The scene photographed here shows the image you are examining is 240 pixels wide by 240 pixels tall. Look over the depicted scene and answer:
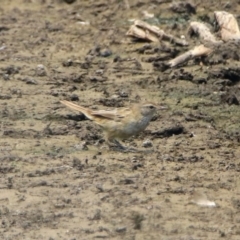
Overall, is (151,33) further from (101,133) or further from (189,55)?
(101,133)

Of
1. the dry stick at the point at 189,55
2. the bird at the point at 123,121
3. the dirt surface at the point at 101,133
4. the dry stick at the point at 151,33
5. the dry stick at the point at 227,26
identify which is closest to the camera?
the dirt surface at the point at 101,133

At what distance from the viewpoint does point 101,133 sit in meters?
12.5

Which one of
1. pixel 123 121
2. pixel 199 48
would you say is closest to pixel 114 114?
pixel 123 121

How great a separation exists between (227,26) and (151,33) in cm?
108

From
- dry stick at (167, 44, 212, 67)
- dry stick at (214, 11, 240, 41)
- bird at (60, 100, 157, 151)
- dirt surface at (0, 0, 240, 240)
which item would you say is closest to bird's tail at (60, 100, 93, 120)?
bird at (60, 100, 157, 151)

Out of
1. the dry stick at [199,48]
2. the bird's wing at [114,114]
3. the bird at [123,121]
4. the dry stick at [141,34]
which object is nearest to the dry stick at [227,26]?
the dry stick at [199,48]

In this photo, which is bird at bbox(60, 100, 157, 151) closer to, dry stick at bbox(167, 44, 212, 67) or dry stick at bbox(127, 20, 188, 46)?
dry stick at bbox(167, 44, 212, 67)

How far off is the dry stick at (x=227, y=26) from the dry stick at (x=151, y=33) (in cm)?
56

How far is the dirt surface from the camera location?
987 cm

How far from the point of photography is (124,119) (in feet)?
39.7

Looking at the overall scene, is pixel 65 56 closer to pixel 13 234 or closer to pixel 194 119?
pixel 194 119

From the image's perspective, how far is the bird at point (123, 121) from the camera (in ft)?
39.6

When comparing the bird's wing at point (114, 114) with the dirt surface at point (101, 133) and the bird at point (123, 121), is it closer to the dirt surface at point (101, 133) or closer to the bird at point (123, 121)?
the bird at point (123, 121)

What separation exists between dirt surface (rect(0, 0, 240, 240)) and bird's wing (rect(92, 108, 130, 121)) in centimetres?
27
